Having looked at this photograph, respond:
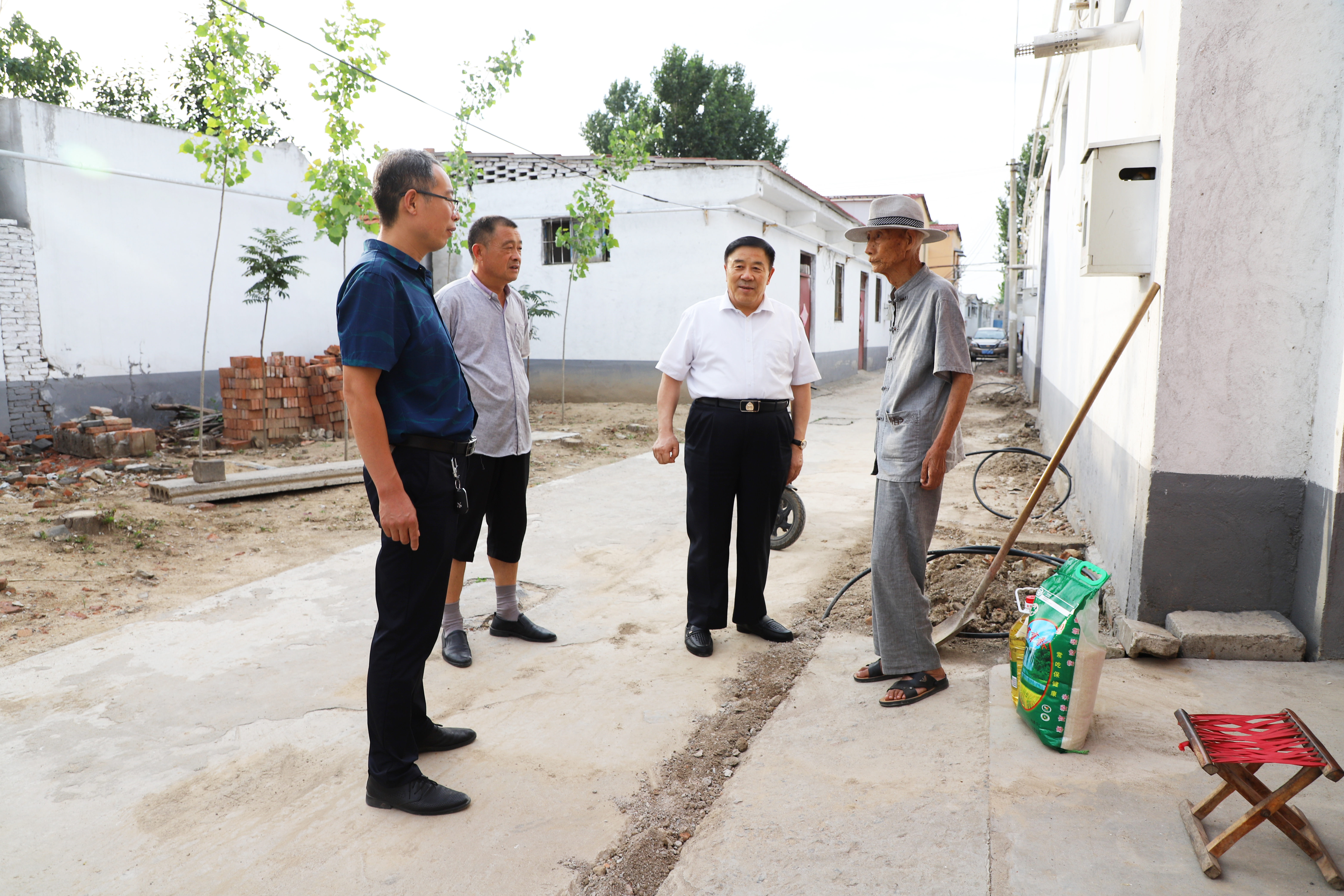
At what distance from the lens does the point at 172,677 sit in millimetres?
3447

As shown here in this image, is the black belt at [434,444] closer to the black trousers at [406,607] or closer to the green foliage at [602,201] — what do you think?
the black trousers at [406,607]

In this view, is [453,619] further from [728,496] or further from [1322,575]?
[1322,575]

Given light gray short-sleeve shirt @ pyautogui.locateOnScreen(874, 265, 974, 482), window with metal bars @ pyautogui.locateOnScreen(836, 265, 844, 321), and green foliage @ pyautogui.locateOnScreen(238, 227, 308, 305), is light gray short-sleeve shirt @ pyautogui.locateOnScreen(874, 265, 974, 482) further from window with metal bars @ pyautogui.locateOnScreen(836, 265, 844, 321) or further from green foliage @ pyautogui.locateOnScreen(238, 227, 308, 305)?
window with metal bars @ pyautogui.locateOnScreen(836, 265, 844, 321)

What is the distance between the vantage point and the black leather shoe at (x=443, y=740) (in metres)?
2.82

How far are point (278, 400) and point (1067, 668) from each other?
1021 cm

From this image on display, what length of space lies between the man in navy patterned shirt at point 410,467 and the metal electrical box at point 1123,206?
8.00 feet

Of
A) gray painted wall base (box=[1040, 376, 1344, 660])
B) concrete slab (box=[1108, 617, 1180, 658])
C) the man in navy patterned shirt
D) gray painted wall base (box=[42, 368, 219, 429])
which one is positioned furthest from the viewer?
gray painted wall base (box=[42, 368, 219, 429])

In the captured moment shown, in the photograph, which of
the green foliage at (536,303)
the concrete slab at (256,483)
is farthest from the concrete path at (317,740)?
the green foliage at (536,303)

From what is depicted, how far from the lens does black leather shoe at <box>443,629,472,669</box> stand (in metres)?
3.60

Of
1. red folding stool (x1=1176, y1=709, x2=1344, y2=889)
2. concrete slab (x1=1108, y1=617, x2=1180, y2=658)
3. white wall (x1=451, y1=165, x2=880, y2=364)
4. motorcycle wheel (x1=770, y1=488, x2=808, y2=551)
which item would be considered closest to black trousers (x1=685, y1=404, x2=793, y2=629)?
concrete slab (x1=1108, y1=617, x2=1180, y2=658)

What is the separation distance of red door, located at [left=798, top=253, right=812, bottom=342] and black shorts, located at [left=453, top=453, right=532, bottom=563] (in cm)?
1522

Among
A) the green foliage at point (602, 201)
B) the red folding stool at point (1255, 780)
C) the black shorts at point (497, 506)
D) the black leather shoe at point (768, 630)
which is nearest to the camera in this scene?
the red folding stool at point (1255, 780)

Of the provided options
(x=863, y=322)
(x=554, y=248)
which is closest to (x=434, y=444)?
(x=554, y=248)

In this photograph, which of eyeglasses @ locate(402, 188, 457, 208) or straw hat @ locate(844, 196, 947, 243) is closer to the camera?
eyeglasses @ locate(402, 188, 457, 208)
